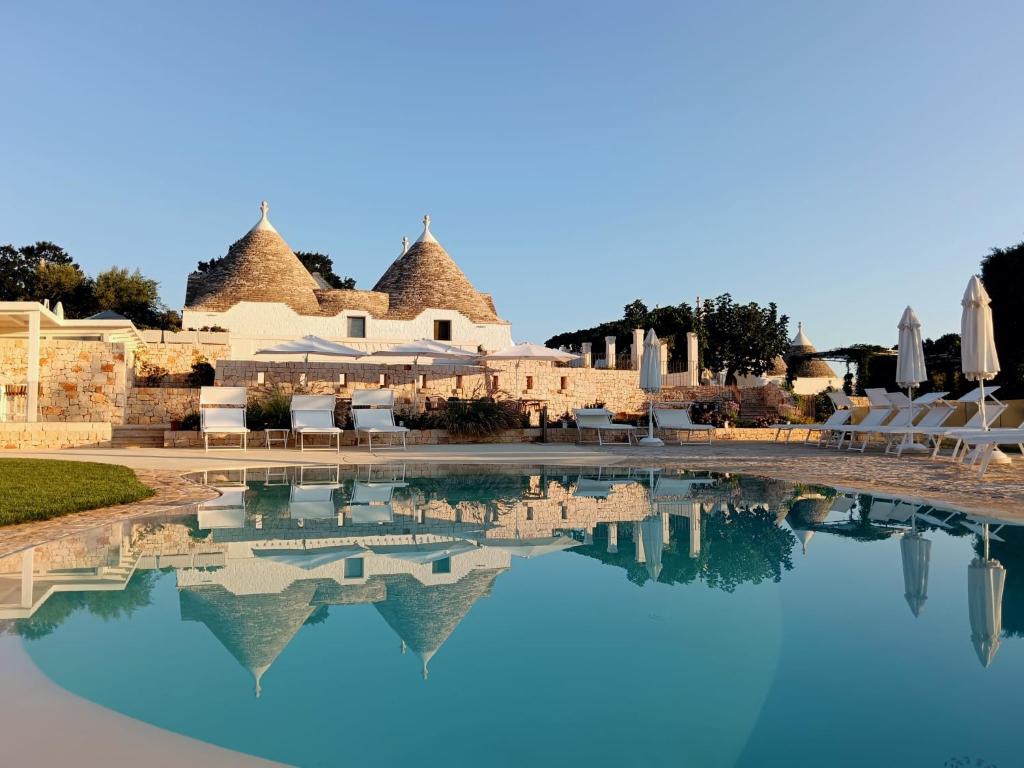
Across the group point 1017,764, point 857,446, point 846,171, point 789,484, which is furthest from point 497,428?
point 1017,764

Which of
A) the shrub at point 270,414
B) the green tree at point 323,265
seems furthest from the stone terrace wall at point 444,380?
the green tree at point 323,265

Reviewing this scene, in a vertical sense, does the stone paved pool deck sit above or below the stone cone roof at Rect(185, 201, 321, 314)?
below

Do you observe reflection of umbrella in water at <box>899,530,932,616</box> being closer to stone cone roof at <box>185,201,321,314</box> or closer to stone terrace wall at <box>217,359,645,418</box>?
stone terrace wall at <box>217,359,645,418</box>

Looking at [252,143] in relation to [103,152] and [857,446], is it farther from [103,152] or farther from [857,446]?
[857,446]

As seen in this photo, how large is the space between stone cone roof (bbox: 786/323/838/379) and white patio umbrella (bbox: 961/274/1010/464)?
31.2 metres

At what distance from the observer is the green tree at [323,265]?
179 feet

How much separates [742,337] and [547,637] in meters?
34.4

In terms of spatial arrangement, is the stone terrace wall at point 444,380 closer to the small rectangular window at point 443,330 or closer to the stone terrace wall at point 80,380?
the stone terrace wall at point 80,380

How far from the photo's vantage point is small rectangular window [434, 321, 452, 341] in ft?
107

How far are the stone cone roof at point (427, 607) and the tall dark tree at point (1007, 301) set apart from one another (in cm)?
2318

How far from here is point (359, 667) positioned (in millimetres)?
2676

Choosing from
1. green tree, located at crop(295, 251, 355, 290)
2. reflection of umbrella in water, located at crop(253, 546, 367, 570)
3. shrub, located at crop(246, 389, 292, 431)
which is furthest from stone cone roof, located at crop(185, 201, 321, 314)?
reflection of umbrella in water, located at crop(253, 546, 367, 570)

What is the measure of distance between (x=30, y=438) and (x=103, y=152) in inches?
365


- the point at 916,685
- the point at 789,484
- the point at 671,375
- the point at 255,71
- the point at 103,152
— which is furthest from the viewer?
the point at 671,375
